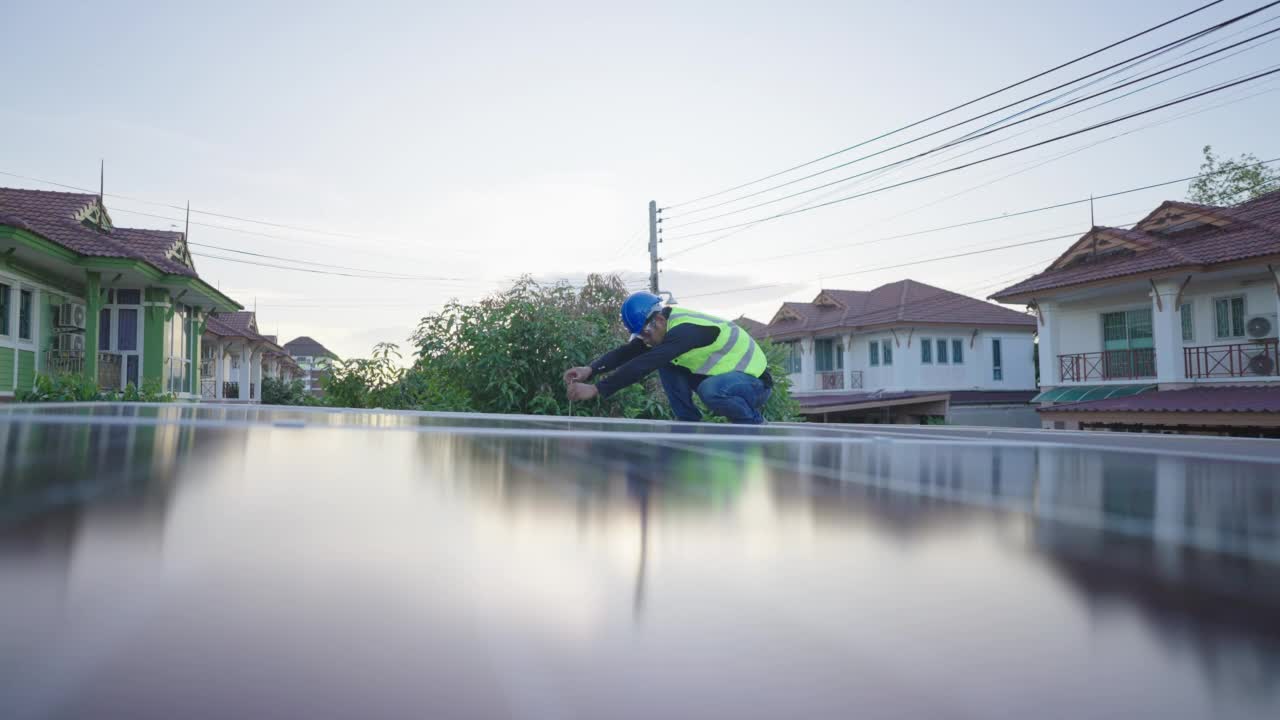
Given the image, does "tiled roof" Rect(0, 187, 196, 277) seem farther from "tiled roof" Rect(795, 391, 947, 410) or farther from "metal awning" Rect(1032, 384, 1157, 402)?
"metal awning" Rect(1032, 384, 1157, 402)

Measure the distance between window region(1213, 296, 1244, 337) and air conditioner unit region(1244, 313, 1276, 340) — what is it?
630 millimetres

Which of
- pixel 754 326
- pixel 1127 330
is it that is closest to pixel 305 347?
pixel 754 326

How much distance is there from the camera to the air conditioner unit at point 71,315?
15.3 meters

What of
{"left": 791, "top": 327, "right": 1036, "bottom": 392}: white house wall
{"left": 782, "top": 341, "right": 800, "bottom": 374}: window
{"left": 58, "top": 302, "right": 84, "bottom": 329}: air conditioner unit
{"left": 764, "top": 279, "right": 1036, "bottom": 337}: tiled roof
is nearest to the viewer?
{"left": 58, "top": 302, "right": 84, "bottom": 329}: air conditioner unit

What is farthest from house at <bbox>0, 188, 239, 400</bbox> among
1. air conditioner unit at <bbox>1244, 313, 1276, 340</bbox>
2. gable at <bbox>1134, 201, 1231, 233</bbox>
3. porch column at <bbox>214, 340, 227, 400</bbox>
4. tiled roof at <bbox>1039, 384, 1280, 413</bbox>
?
gable at <bbox>1134, 201, 1231, 233</bbox>

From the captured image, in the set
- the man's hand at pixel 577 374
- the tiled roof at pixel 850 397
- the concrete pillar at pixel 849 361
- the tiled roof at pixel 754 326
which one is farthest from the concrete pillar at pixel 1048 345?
the man's hand at pixel 577 374

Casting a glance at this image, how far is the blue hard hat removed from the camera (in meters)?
4.91

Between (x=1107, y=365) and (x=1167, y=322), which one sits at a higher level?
(x=1167, y=322)

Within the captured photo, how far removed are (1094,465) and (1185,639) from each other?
100 cm

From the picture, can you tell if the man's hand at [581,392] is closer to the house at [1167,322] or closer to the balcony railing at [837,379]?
the house at [1167,322]

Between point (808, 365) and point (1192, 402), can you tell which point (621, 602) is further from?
point (808, 365)

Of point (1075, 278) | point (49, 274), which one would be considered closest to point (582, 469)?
Result: point (49, 274)

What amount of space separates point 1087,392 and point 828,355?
1325cm

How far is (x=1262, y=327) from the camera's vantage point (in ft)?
56.5
